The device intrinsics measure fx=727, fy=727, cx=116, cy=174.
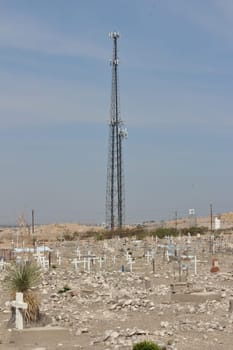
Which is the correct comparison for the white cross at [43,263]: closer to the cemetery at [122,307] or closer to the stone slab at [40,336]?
the cemetery at [122,307]

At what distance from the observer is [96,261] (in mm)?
36062

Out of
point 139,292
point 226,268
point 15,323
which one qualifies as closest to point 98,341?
point 15,323

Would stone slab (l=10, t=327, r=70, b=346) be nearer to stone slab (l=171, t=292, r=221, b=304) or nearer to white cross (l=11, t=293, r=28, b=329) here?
white cross (l=11, t=293, r=28, b=329)

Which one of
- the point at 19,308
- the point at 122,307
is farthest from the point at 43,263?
the point at 19,308

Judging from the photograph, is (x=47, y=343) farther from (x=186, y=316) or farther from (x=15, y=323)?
(x=186, y=316)

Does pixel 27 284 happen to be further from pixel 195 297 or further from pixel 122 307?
pixel 195 297

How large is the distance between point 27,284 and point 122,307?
12.4 ft

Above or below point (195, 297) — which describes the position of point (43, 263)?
above

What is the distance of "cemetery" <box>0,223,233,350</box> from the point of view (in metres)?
14.8

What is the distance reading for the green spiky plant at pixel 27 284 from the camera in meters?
16.4

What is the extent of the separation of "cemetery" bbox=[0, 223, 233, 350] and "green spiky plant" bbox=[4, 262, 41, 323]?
0.29 ft

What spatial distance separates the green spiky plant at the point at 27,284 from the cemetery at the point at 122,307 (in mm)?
87

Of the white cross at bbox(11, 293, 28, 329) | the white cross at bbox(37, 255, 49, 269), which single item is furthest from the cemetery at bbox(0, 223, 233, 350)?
the white cross at bbox(37, 255, 49, 269)

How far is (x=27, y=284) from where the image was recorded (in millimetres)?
17031
